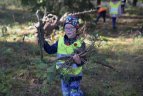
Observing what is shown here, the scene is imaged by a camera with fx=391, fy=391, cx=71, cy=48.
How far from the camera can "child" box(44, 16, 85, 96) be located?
6.74m

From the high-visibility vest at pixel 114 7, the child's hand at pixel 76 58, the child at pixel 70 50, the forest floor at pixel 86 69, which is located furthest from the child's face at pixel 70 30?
the high-visibility vest at pixel 114 7

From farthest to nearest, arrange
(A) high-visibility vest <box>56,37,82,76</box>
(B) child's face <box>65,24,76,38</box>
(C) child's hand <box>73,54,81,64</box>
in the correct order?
(A) high-visibility vest <box>56,37,82,76</box>, (B) child's face <box>65,24,76,38</box>, (C) child's hand <box>73,54,81,64</box>

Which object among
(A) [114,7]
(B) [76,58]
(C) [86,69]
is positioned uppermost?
(B) [76,58]

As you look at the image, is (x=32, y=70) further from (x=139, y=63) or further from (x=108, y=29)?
(x=108, y=29)

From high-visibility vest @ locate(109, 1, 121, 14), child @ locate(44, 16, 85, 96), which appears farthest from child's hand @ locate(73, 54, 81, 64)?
high-visibility vest @ locate(109, 1, 121, 14)

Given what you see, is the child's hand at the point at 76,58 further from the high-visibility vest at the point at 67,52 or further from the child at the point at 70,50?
the high-visibility vest at the point at 67,52

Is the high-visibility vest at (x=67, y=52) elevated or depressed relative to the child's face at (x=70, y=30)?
depressed

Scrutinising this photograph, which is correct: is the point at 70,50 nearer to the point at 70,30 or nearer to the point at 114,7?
the point at 70,30

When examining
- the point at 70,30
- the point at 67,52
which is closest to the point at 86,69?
the point at 67,52

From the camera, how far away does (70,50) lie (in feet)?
22.6

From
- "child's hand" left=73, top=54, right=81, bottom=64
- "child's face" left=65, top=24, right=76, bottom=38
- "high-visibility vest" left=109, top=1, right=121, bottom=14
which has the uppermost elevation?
"child's face" left=65, top=24, right=76, bottom=38

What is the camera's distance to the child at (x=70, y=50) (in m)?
6.74

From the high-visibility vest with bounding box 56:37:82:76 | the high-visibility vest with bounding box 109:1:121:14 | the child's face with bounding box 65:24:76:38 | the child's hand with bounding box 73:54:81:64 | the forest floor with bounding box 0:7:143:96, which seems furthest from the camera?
the high-visibility vest with bounding box 109:1:121:14

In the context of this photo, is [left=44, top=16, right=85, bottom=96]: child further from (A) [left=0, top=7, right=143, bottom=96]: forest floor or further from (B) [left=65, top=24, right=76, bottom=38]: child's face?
(A) [left=0, top=7, right=143, bottom=96]: forest floor
